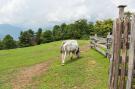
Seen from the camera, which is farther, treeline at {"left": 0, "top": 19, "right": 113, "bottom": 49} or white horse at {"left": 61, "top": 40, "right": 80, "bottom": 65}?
treeline at {"left": 0, "top": 19, "right": 113, "bottom": 49}

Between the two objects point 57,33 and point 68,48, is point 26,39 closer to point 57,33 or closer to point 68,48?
point 57,33

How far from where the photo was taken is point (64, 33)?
61.8 metres

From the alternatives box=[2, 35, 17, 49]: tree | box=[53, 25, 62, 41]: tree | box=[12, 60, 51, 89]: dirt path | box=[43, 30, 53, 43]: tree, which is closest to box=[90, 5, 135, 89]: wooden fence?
box=[12, 60, 51, 89]: dirt path

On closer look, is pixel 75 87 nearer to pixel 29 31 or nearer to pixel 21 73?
pixel 21 73

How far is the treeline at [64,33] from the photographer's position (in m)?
59.1

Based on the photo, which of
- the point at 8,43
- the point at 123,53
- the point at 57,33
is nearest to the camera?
the point at 123,53

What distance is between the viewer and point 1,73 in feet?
62.1

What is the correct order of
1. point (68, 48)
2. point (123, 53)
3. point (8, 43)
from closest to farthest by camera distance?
point (123, 53), point (68, 48), point (8, 43)

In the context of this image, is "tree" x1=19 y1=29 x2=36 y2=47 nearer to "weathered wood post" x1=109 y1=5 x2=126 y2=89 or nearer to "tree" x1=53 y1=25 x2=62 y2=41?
"tree" x1=53 y1=25 x2=62 y2=41

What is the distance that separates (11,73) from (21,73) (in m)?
0.66

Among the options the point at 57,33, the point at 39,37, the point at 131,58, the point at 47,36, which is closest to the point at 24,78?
the point at 131,58

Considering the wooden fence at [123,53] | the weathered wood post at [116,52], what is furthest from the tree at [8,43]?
the wooden fence at [123,53]

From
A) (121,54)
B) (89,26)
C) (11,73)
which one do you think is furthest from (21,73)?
(89,26)

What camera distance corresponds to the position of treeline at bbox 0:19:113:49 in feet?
194
